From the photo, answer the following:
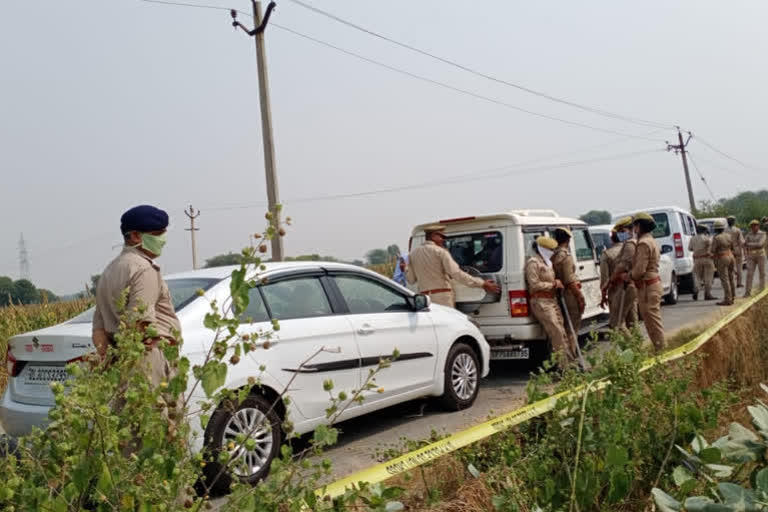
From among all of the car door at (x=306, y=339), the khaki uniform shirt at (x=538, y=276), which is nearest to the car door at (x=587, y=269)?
the khaki uniform shirt at (x=538, y=276)

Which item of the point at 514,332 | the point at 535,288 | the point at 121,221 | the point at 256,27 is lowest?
the point at 514,332

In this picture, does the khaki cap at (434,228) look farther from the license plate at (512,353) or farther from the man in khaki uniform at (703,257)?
the man in khaki uniform at (703,257)

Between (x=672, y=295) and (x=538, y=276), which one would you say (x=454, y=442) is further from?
(x=672, y=295)

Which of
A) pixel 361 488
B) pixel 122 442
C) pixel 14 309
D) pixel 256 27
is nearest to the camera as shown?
pixel 122 442

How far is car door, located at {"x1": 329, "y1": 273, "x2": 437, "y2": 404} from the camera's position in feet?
19.7

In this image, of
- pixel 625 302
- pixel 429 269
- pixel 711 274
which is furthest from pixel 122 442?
pixel 711 274

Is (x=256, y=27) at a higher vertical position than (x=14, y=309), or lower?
higher

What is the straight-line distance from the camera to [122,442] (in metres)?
1.81

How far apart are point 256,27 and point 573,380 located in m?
13.0

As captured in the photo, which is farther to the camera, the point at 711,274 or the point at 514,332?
the point at 711,274

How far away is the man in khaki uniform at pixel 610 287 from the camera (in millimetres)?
8883

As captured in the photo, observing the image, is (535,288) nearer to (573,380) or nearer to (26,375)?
(573,380)

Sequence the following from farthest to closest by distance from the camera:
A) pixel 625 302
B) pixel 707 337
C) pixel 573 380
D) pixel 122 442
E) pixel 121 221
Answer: pixel 625 302 → pixel 707 337 → pixel 121 221 → pixel 573 380 → pixel 122 442

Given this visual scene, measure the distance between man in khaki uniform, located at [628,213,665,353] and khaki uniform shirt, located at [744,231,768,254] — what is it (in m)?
8.23
